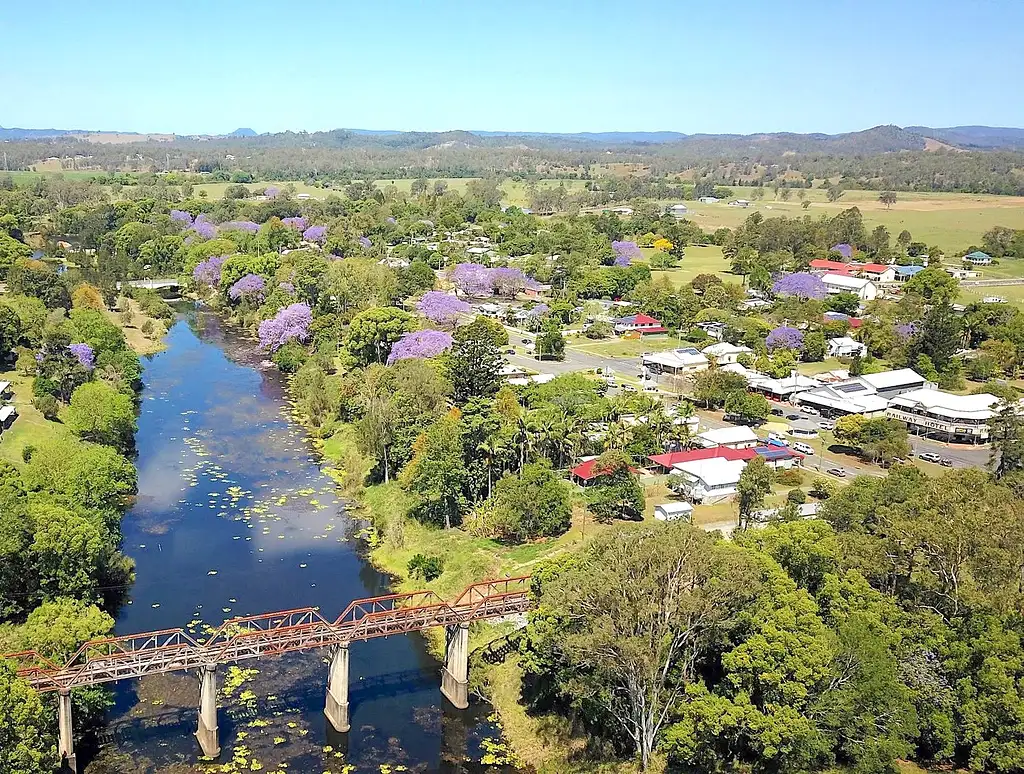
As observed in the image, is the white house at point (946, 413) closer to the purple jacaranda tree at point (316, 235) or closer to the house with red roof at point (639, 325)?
the house with red roof at point (639, 325)

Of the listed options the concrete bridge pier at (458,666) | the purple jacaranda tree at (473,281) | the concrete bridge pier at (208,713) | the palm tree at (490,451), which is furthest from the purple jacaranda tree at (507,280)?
the concrete bridge pier at (208,713)

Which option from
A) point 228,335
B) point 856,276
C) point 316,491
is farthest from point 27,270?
point 856,276

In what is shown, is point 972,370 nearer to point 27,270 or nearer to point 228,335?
point 228,335

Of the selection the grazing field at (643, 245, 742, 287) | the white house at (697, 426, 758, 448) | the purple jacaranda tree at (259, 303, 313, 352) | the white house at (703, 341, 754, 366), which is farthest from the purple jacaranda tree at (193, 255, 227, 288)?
the white house at (697, 426, 758, 448)

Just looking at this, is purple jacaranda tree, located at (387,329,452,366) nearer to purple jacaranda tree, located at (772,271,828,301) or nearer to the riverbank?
the riverbank

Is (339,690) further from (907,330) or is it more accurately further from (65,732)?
(907,330)

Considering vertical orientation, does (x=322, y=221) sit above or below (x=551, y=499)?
above

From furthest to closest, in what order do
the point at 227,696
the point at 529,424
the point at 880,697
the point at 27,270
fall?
the point at 27,270
the point at 529,424
the point at 227,696
the point at 880,697
